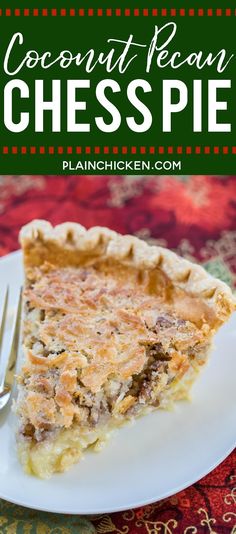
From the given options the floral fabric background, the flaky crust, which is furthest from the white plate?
the floral fabric background

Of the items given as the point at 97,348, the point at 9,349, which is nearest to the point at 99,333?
the point at 97,348

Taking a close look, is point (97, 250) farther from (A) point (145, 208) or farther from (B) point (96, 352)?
(A) point (145, 208)

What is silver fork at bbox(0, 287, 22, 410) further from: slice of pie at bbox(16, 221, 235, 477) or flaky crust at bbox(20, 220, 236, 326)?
flaky crust at bbox(20, 220, 236, 326)

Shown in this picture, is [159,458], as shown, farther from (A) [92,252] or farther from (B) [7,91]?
(B) [7,91]

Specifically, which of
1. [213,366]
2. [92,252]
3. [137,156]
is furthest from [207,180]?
[213,366]

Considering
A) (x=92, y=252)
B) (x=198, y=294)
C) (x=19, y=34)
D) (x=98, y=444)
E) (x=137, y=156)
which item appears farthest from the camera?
(x=137, y=156)

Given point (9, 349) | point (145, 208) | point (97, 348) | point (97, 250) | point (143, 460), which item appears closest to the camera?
point (143, 460)
